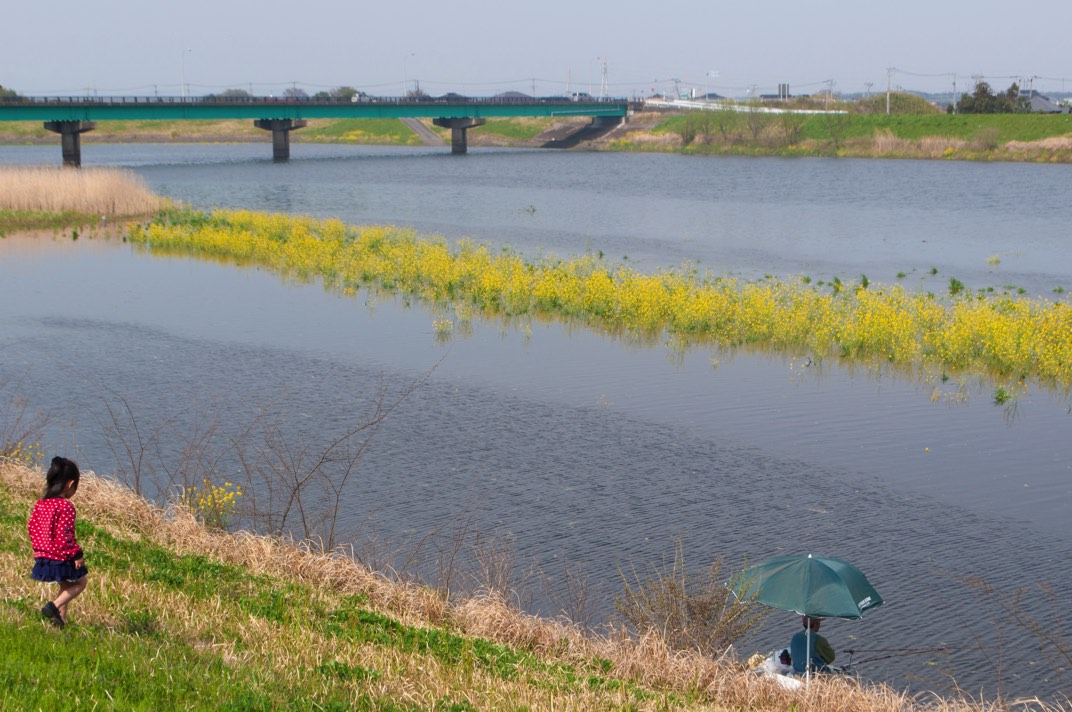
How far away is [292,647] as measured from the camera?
28.9ft

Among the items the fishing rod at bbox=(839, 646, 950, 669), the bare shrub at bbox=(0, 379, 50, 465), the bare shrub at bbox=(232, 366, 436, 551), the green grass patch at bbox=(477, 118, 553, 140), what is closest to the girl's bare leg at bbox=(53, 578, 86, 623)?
the bare shrub at bbox=(232, 366, 436, 551)

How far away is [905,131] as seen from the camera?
113 m

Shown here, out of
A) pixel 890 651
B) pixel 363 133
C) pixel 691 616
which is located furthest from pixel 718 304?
pixel 363 133

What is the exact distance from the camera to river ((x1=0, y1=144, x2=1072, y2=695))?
1316 cm

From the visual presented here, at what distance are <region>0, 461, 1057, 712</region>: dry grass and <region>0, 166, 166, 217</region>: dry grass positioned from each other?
3977cm

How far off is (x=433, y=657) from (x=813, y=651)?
3.53m

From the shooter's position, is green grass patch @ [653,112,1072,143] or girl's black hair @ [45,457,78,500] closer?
girl's black hair @ [45,457,78,500]

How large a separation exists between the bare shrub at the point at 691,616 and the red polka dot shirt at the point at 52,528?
5.06 m

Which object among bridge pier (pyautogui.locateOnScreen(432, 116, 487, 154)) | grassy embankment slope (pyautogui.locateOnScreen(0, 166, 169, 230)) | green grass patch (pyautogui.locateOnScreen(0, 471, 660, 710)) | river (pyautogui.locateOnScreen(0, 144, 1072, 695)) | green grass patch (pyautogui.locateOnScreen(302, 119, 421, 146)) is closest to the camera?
green grass patch (pyautogui.locateOnScreen(0, 471, 660, 710))

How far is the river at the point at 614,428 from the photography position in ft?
43.2

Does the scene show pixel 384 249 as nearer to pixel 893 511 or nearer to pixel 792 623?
pixel 893 511

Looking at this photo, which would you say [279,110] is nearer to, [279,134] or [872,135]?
[279,134]

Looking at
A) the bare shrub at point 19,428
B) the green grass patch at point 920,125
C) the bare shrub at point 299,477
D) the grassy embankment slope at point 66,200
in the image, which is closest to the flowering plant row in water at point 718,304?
the grassy embankment slope at point 66,200

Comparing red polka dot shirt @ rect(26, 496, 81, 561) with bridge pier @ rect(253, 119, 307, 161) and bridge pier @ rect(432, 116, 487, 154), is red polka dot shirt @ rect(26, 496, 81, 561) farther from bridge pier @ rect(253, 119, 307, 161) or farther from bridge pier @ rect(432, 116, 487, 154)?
bridge pier @ rect(432, 116, 487, 154)
